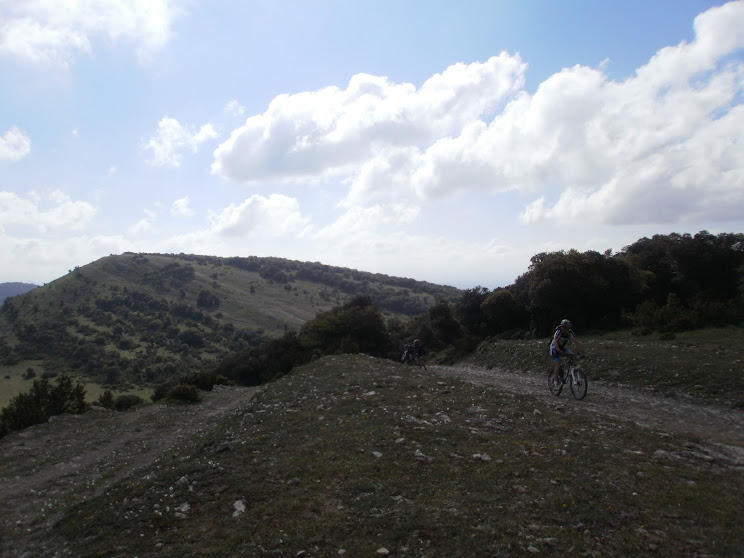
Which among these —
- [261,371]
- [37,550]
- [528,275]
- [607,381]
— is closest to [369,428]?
[37,550]

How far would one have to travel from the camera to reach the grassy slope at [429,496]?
17.2 ft

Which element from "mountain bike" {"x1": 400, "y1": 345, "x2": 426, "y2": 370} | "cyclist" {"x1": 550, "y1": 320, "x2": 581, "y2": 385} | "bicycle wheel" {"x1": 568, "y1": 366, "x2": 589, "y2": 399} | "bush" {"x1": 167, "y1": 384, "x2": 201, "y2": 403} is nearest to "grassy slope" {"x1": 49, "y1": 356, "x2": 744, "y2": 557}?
"bicycle wheel" {"x1": 568, "y1": 366, "x2": 589, "y2": 399}

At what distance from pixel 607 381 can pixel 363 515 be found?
1307 cm

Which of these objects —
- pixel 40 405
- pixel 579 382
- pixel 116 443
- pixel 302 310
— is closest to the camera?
pixel 579 382

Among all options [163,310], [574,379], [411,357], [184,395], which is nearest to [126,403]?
[184,395]

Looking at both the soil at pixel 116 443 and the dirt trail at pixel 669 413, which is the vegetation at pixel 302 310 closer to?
the dirt trail at pixel 669 413

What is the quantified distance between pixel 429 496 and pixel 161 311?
113m

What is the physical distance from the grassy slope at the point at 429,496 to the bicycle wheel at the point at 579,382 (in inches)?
124

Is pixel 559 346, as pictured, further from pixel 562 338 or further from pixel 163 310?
pixel 163 310

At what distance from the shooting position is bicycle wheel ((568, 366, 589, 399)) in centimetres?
1371

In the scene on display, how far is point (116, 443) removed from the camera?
51.6ft

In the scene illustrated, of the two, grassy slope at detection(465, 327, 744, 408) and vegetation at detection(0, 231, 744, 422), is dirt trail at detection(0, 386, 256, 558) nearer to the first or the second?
vegetation at detection(0, 231, 744, 422)

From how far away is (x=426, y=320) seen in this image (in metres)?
41.6

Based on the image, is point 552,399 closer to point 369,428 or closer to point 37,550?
point 369,428
